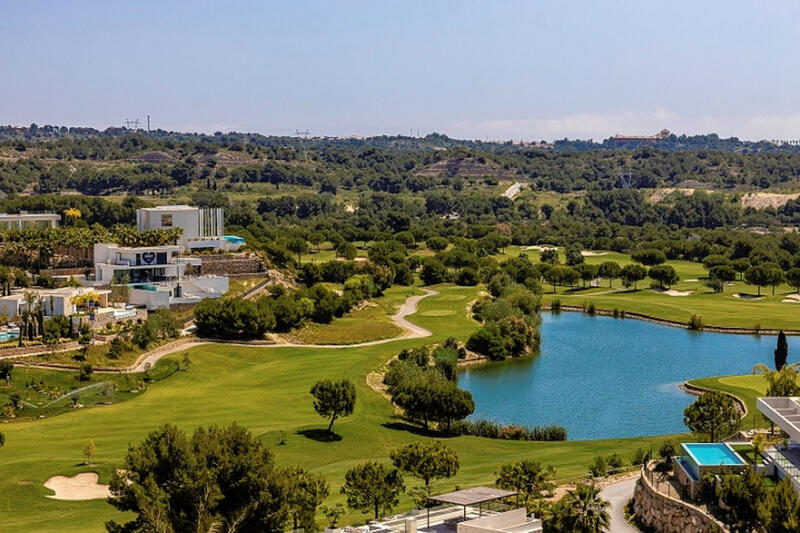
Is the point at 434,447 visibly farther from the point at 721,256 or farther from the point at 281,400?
the point at 721,256

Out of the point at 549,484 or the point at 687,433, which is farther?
the point at 687,433

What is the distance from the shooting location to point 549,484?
38406 millimetres

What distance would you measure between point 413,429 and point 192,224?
139 ft

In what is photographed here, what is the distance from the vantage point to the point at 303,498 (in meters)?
35.0

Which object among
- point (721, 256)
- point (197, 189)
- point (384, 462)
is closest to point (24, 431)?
point (384, 462)

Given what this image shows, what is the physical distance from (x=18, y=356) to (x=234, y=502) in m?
32.3

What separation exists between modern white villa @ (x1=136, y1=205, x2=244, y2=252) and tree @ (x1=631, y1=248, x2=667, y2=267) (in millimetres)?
48770

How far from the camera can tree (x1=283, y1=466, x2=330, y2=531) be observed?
114ft

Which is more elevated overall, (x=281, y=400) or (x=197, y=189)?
(x=197, y=189)

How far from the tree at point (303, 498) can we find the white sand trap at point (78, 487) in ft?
31.0

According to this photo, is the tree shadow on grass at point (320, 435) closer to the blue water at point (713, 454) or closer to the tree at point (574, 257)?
the blue water at point (713, 454)

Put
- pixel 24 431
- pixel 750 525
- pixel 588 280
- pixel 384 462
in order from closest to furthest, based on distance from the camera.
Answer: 1. pixel 750 525
2. pixel 384 462
3. pixel 24 431
4. pixel 588 280

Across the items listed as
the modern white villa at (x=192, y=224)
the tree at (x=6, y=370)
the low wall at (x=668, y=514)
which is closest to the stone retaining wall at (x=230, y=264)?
the modern white villa at (x=192, y=224)

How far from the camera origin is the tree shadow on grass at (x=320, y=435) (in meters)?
53.0
